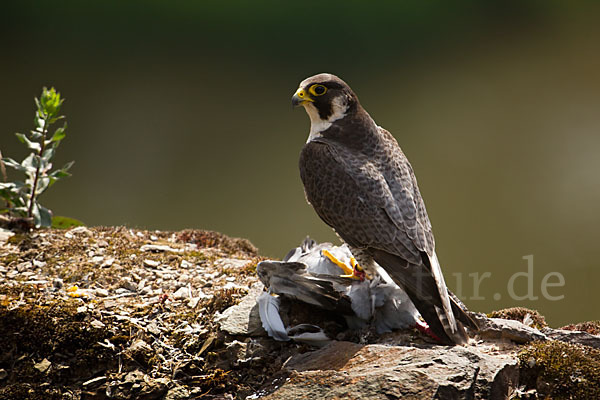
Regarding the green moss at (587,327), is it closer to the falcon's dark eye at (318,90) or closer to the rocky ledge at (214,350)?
the rocky ledge at (214,350)

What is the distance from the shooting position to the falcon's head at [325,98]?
2.61m

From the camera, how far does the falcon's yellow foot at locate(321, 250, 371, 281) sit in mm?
2529

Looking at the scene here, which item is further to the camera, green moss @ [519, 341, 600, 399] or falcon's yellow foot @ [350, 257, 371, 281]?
falcon's yellow foot @ [350, 257, 371, 281]

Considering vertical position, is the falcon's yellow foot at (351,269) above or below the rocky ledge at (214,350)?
above

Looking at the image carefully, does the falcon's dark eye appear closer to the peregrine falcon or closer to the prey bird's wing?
the peregrine falcon

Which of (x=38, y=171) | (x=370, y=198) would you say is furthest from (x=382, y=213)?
(x=38, y=171)

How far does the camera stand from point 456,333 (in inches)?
85.4

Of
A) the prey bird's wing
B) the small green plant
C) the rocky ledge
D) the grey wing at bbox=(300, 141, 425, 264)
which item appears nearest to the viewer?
the rocky ledge

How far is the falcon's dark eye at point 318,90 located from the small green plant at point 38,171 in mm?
1586

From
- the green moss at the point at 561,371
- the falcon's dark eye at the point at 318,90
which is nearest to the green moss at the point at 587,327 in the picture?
the green moss at the point at 561,371

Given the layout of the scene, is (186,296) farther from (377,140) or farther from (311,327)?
(377,140)

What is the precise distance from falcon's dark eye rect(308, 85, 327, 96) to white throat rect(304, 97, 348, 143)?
6 centimetres

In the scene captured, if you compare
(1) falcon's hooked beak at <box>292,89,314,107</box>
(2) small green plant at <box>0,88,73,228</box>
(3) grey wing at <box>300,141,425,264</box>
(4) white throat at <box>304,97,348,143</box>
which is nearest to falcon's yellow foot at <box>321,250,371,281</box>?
(3) grey wing at <box>300,141,425,264</box>

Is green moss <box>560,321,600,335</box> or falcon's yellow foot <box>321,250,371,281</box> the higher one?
falcon's yellow foot <box>321,250,371,281</box>
